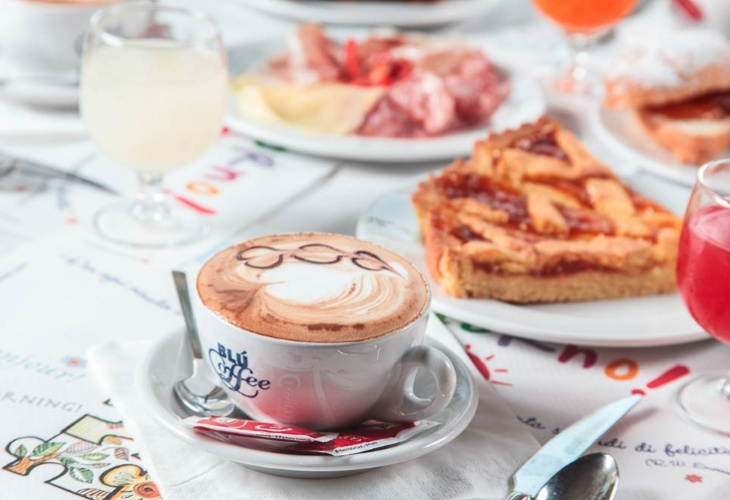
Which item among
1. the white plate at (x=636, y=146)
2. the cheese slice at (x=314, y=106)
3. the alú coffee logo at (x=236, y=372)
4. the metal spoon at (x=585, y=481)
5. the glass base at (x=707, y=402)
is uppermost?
the alú coffee logo at (x=236, y=372)

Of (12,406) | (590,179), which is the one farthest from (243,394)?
(590,179)

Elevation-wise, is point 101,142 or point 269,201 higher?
point 101,142

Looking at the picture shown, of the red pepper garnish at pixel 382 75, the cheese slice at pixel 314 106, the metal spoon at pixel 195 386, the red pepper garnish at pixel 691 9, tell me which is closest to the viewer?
the metal spoon at pixel 195 386

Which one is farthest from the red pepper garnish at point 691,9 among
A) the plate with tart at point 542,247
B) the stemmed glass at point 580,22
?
the plate with tart at point 542,247

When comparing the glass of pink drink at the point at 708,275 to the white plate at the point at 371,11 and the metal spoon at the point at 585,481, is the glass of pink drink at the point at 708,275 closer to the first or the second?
the metal spoon at the point at 585,481

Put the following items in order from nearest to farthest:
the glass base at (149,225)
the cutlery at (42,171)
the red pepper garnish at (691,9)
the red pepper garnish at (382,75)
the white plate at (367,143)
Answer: the glass base at (149,225)
the cutlery at (42,171)
the white plate at (367,143)
the red pepper garnish at (382,75)
the red pepper garnish at (691,9)

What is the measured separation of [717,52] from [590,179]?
619 mm

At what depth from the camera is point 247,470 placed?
34.2 inches

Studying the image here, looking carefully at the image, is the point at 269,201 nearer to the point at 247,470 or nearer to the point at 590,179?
the point at 590,179

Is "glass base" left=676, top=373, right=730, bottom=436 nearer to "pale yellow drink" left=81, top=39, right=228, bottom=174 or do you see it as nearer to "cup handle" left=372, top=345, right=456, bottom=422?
"cup handle" left=372, top=345, right=456, bottom=422

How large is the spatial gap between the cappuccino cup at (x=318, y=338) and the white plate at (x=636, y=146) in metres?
0.93

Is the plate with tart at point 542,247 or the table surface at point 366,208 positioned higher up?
the plate with tart at point 542,247

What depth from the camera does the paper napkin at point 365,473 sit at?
849 millimetres

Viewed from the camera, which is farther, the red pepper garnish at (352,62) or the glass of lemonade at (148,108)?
the red pepper garnish at (352,62)
